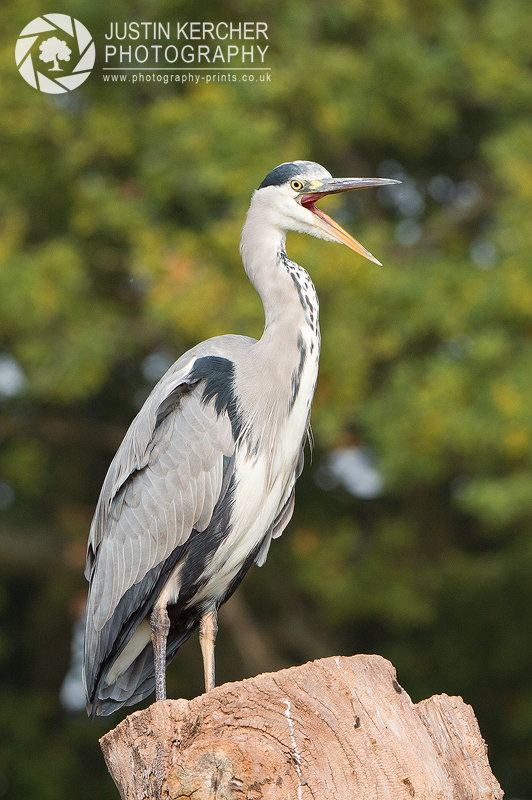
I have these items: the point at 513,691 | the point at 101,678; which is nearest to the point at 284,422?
the point at 101,678

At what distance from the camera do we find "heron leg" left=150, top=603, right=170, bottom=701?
3.72 metres

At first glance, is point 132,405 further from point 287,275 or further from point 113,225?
point 287,275

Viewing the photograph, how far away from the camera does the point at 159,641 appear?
3.92m

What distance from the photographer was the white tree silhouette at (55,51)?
326 inches

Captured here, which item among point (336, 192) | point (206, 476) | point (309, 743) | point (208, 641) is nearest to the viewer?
point (309, 743)

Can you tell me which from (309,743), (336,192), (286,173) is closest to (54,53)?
(286,173)

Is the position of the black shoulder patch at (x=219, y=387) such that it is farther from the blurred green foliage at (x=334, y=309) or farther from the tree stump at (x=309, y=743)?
the blurred green foliage at (x=334, y=309)

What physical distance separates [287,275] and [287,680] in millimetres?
1864

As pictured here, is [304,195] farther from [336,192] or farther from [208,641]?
[208,641]

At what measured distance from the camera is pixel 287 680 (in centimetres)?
283

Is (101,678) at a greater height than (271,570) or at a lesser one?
lesser

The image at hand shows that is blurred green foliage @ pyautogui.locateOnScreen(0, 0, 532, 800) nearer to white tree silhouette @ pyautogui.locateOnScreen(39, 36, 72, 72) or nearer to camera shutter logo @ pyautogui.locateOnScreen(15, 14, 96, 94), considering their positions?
camera shutter logo @ pyautogui.locateOnScreen(15, 14, 96, 94)

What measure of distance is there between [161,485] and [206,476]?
20 cm

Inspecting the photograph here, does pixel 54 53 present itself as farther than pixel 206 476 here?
Yes
